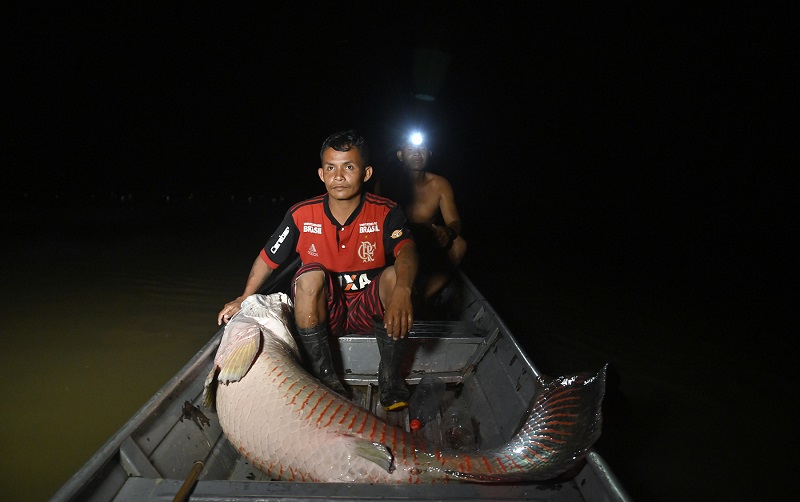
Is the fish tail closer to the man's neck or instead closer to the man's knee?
the man's knee

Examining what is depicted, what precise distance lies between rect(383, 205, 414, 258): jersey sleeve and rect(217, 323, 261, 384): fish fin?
1.06m

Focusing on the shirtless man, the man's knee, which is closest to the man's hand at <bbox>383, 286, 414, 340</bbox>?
the man's knee

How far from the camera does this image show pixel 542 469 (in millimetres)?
1588

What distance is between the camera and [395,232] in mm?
2871

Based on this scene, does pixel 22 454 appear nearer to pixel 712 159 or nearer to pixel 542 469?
pixel 542 469

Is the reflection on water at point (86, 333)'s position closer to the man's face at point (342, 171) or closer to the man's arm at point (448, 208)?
the man's face at point (342, 171)

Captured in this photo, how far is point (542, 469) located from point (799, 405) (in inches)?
153

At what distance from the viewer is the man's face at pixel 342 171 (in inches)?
107

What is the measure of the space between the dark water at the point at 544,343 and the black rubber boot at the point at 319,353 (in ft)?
5.28

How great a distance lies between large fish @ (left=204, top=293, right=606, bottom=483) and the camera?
163 centimetres

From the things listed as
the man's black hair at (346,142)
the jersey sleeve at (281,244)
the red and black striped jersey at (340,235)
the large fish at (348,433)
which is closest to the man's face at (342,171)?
the man's black hair at (346,142)

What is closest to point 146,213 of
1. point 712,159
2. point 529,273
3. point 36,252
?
point 36,252

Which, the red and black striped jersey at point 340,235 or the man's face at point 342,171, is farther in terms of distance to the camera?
the red and black striped jersey at point 340,235

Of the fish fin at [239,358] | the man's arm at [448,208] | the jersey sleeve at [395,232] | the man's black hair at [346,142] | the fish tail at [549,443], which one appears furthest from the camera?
the man's arm at [448,208]
